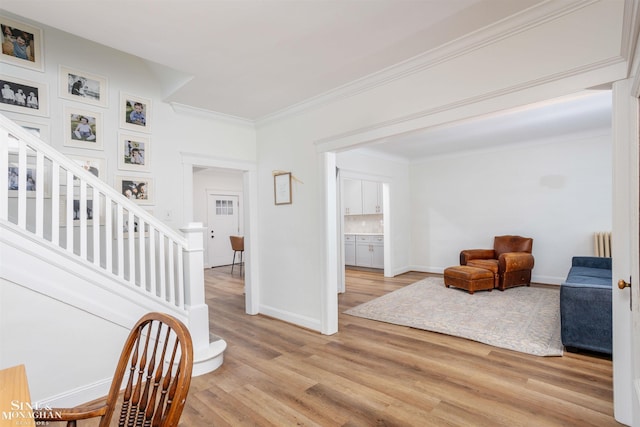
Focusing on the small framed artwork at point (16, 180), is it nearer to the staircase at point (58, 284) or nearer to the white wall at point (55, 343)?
the staircase at point (58, 284)

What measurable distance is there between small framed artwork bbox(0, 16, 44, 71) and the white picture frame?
0.67 metres

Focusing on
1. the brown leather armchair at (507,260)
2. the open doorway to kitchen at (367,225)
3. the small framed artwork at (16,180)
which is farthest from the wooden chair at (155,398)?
the open doorway to kitchen at (367,225)

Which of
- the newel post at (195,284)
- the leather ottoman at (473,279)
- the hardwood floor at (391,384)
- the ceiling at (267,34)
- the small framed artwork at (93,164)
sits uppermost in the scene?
the ceiling at (267,34)

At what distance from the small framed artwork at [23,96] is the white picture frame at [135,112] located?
608 mm

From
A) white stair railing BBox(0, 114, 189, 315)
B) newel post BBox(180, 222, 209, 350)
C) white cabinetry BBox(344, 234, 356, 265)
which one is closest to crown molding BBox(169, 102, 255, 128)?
white stair railing BBox(0, 114, 189, 315)

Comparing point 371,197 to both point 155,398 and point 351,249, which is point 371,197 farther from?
point 155,398

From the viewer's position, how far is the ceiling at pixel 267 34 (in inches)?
77.7

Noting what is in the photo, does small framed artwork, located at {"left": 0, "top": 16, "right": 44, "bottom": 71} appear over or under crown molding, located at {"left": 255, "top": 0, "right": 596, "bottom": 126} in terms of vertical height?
over

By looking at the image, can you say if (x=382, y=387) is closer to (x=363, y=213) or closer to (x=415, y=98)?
(x=415, y=98)

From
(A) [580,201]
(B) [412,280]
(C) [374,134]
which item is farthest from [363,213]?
(C) [374,134]

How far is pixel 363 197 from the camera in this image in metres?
7.48

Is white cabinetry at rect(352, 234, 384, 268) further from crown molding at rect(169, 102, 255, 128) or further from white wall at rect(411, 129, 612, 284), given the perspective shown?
crown molding at rect(169, 102, 255, 128)

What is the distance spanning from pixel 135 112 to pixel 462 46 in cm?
321

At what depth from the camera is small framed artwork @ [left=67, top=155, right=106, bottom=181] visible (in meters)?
2.95
